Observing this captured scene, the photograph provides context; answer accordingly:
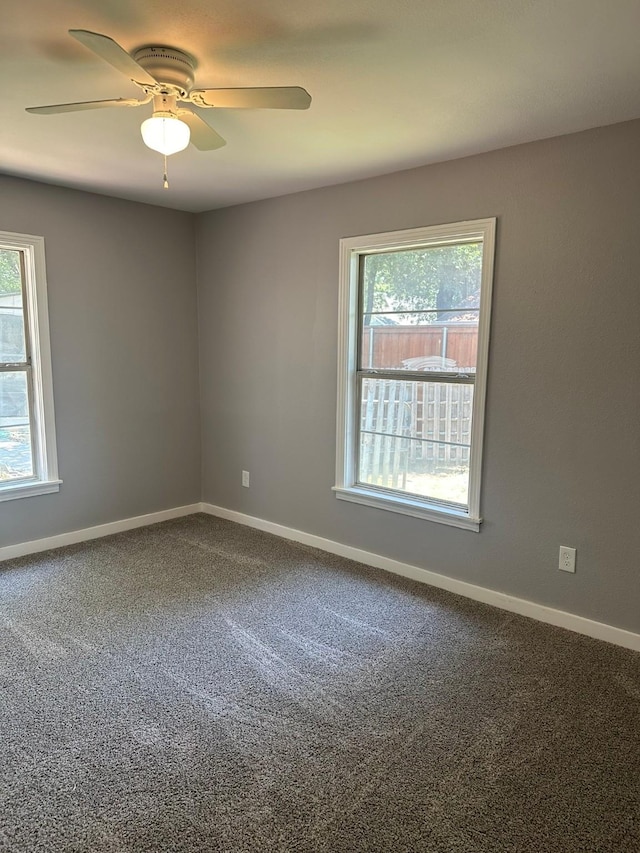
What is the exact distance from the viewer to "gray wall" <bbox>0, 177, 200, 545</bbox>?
3613 millimetres

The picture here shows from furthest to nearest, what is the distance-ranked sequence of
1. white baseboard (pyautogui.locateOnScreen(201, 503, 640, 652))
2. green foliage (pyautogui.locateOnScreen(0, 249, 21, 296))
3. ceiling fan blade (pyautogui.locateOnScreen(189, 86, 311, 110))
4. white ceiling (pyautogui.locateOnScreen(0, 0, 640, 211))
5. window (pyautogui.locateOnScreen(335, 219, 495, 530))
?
green foliage (pyautogui.locateOnScreen(0, 249, 21, 296)) → window (pyautogui.locateOnScreen(335, 219, 495, 530)) → white baseboard (pyautogui.locateOnScreen(201, 503, 640, 652)) → ceiling fan blade (pyautogui.locateOnScreen(189, 86, 311, 110)) → white ceiling (pyautogui.locateOnScreen(0, 0, 640, 211))

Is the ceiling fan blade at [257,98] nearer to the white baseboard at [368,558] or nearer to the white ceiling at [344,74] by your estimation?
the white ceiling at [344,74]

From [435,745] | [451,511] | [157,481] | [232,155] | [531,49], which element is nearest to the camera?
[531,49]

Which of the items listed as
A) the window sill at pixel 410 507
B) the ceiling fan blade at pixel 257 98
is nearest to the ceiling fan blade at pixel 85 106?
the ceiling fan blade at pixel 257 98

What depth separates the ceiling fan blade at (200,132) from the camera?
1.98 metres

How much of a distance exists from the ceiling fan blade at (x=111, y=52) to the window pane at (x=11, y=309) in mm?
2207

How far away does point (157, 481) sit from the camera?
433cm

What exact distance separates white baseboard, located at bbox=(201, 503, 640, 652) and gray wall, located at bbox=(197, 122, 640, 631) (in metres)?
0.05

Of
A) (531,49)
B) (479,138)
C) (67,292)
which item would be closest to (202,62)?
(531,49)

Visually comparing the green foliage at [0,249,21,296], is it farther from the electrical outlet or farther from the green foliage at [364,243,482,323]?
the electrical outlet

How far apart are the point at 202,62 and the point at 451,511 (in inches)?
96.3

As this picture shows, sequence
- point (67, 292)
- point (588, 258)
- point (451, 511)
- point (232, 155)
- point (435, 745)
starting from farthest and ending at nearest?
point (67, 292)
point (451, 511)
point (232, 155)
point (588, 258)
point (435, 745)

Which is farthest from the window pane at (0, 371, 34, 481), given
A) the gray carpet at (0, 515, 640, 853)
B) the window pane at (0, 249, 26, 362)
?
the gray carpet at (0, 515, 640, 853)

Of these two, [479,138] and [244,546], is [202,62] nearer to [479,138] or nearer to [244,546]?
[479,138]
